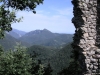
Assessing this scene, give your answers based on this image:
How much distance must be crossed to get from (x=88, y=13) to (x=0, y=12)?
504 cm

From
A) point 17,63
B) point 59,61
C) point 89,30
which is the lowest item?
point 59,61

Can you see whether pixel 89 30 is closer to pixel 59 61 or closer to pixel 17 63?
pixel 17 63

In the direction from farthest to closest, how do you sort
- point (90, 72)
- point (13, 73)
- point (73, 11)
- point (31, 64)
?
point (31, 64) → point (13, 73) → point (73, 11) → point (90, 72)

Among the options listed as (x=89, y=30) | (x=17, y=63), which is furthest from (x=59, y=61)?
(x=89, y=30)

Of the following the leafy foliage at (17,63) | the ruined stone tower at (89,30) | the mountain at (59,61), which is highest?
the ruined stone tower at (89,30)

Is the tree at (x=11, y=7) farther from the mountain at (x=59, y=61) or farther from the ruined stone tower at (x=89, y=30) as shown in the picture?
the mountain at (x=59, y=61)

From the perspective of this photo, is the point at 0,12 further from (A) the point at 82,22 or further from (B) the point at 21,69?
(B) the point at 21,69

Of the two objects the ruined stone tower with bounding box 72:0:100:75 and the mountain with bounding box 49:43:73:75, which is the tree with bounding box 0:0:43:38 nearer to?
the ruined stone tower with bounding box 72:0:100:75

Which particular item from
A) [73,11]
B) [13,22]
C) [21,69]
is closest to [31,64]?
[21,69]

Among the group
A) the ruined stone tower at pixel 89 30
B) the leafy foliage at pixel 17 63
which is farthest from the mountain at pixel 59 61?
the ruined stone tower at pixel 89 30

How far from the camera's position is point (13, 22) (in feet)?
43.9

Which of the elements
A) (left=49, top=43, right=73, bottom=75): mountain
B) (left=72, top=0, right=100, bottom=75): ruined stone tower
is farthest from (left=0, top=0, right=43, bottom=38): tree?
(left=49, top=43, right=73, bottom=75): mountain

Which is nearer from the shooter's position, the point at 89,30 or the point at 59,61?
the point at 89,30

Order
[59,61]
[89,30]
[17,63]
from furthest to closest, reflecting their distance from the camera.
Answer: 1. [59,61]
2. [17,63]
3. [89,30]
